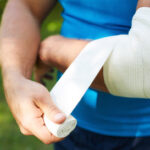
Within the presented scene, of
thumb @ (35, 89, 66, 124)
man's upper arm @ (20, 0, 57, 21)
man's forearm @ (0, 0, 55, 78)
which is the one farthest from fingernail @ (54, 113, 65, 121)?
man's upper arm @ (20, 0, 57, 21)

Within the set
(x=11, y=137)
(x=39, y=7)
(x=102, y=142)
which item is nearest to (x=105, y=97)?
(x=102, y=142)

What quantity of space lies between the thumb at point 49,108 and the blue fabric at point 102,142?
0.47 metres

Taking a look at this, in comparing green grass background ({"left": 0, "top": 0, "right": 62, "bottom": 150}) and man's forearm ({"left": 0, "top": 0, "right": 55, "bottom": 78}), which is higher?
man's forearm ({"left": 0, "top": 0, "right": 55, "bottom": 78})

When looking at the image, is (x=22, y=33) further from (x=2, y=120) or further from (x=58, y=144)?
(x=2, y=120)

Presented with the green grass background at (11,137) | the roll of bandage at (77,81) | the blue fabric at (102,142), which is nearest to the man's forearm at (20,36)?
the roll of bandage at (77,81)

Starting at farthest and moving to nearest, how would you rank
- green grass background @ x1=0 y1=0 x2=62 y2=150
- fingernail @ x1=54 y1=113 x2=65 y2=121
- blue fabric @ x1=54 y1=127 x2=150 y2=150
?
green grass background @ x1=0 y1=0 x2=62 y2=150, blue fabric @ x1=54 y1=127 x2=150 y2=150, fingernail @ x1=54 y1=113 x2=65 y2=121

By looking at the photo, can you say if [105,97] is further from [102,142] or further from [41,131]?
[41,131]

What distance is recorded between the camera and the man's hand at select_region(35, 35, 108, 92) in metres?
1.01

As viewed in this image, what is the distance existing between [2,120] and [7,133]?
0.18 m

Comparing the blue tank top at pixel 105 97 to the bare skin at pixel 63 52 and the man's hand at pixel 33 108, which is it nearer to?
the bare skin at pixel 63 52

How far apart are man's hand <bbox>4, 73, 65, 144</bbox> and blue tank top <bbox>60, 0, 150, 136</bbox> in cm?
33

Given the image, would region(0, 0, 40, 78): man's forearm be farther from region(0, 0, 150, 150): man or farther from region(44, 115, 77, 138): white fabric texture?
region(44, 115, 77, 138): white fabric texture

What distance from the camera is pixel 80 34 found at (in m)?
1.22

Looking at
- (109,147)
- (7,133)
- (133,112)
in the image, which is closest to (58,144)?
(109,147)
